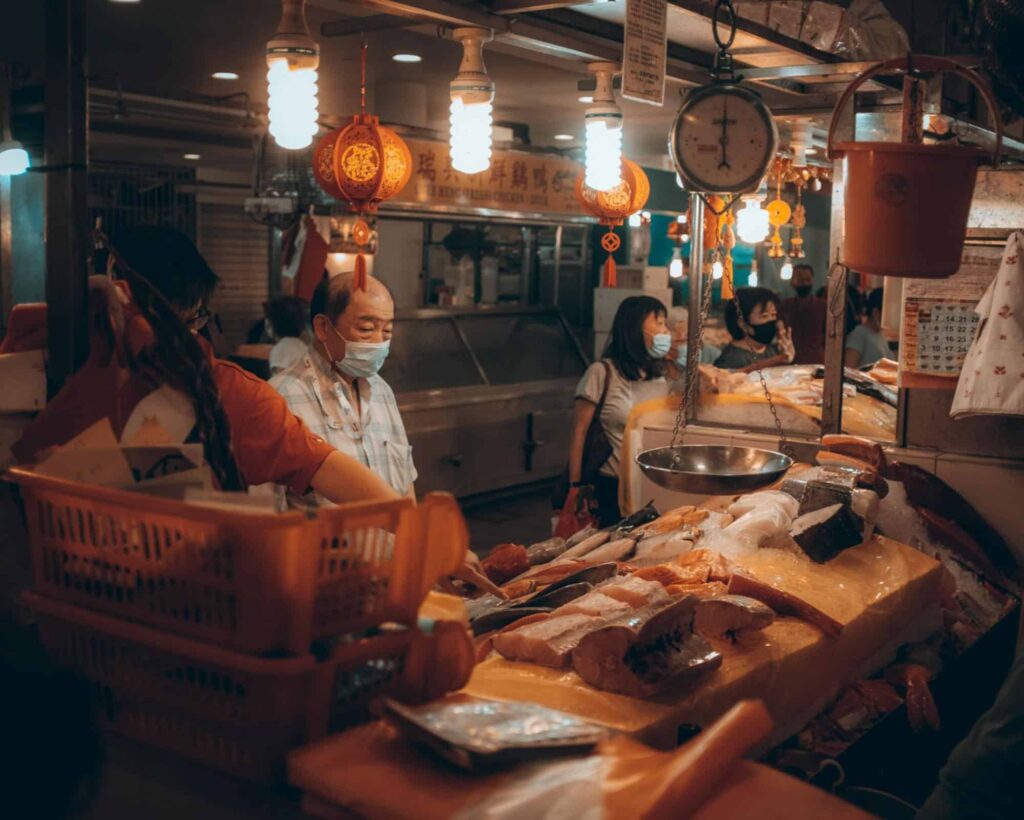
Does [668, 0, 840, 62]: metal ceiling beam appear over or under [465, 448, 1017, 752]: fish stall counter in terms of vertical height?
over

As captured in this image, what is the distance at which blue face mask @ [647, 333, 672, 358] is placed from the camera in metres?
6.85

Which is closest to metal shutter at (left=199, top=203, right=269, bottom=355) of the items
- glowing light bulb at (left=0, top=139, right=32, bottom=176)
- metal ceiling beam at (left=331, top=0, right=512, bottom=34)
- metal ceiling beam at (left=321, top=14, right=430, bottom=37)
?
metal ceiling beam at (left=321, top=14, right=430, bottom=37)

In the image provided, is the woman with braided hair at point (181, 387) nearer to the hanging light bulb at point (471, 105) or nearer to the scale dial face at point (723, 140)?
the hanging light bulb at point (471, 105)

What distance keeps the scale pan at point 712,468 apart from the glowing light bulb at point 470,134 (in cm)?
184

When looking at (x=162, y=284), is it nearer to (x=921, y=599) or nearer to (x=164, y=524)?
(x=164, y=524)

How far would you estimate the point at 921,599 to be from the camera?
14.3 ft

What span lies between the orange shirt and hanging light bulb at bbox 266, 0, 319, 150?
164cm

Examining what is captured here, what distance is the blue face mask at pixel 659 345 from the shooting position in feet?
22.5

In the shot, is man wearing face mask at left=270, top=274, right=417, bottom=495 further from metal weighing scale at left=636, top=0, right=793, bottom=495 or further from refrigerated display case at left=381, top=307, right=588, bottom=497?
refrigerated display case at left=381, top=307, right=588, bottom=497

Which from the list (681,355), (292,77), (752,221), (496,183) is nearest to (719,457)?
(292,77)

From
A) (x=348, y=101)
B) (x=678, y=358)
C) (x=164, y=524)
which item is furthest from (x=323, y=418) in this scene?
(x=348, y=101)

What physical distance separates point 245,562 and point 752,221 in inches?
247

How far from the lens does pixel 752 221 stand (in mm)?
7609

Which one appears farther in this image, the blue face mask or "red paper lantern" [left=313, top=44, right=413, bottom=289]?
the blue face mask
